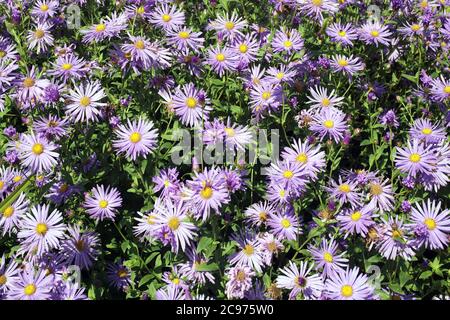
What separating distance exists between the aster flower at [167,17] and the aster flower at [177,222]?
167 centimetres

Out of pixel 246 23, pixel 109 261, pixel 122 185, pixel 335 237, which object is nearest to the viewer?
pixel 335 237

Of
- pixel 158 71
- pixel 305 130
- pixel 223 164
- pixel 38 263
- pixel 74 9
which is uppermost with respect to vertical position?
pixel 74 9

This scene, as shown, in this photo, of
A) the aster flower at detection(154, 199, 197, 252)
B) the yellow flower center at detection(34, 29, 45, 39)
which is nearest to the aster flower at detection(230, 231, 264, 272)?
the aster flower at detection(154, 199, 197, 252)

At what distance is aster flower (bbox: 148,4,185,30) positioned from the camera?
13.3ft

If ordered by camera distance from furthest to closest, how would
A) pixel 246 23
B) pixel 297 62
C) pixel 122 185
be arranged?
1. pixel 246 23
2. pixel 297 62
3. pixel 122 185

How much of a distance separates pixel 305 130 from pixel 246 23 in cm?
115

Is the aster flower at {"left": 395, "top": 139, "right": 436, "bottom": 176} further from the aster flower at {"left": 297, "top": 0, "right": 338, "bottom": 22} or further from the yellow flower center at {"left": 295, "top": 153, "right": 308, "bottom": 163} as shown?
the aster flower at {"left": 297, "top": 0, "right": 338, "bottom": 22}

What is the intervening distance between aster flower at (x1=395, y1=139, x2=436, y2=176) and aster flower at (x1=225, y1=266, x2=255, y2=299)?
3.99 ft

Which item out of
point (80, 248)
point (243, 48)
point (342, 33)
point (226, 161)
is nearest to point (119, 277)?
point (80, 248)

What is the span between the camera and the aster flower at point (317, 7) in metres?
4.15

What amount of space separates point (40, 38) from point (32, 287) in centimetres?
223

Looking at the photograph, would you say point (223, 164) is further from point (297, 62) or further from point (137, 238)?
point (297, 62)

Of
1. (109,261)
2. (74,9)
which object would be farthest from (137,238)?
(74,9)

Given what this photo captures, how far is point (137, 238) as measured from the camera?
324 centimetres
